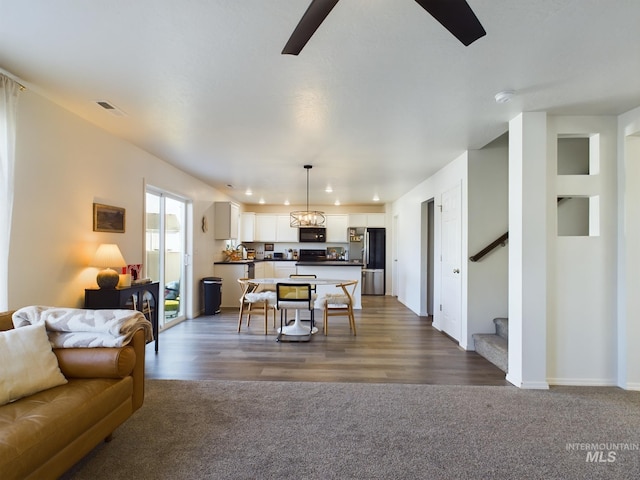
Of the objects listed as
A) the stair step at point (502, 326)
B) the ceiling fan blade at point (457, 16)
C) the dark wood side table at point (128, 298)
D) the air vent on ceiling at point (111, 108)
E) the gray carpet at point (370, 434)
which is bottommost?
the gray carpet at point (370, 434)

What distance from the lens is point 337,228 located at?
28.6 feet

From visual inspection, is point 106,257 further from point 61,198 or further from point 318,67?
point 318,67

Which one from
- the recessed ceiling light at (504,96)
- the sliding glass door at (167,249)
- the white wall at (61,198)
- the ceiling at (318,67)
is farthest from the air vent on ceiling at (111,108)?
the recessed ceiling light at (504,96)

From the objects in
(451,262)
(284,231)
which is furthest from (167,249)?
(451,262)

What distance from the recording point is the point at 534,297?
9.36ft

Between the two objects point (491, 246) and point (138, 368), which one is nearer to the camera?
point (138, 368)

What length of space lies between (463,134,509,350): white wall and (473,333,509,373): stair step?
0.13m

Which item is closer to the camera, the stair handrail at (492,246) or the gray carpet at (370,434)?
the gray carpet at (370,434)

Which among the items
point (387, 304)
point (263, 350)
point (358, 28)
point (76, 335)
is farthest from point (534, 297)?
point (387, 304)

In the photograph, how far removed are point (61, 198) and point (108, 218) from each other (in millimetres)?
621

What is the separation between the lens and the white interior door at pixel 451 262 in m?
4.24

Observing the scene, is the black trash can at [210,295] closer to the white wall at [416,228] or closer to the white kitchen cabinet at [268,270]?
the white kitchen cabinet at [268,270]

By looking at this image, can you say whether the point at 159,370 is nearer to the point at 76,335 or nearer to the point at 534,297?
the point at 76,335

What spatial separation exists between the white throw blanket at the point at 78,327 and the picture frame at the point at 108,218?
54.6 inches
